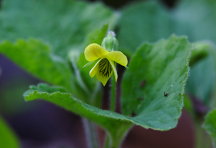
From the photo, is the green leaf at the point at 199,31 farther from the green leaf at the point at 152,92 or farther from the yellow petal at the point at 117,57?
the yellow petal at the point at 117,57

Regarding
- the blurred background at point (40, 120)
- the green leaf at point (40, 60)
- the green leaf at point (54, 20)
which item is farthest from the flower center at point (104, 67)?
the blurred background at point (40, 120)

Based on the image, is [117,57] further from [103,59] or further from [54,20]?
[54,20]

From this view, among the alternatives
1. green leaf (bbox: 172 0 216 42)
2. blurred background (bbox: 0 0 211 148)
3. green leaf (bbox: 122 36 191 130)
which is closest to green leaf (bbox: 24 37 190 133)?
green leaf (bbox: 122 36 191 130)

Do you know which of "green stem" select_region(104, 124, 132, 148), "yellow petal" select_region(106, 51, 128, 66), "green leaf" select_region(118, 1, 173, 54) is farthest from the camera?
"green leaf" select_region(118, 1, 173, 54)

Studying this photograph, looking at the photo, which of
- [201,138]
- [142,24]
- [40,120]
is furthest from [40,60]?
[40,120]

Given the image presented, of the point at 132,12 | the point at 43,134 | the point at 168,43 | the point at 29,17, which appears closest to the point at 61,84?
the point at 168,43

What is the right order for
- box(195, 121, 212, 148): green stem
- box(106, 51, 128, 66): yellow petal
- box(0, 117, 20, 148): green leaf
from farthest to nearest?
box(0, 117, 20, 148): green leaf, box(195, 121, 212, 148): green stem, box(106, 51, 128, 66): yellow petal

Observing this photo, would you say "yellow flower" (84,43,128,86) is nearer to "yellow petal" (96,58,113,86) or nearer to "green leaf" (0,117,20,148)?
"yellow petal" (96,58,113,86)

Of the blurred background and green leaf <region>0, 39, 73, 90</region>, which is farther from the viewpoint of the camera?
the blurred background
